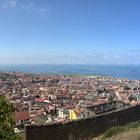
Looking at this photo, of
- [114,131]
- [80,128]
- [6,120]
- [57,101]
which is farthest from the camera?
[57,101]

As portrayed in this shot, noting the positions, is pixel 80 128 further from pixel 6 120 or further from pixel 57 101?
pixel 57 101

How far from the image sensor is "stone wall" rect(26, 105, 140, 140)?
13.6m

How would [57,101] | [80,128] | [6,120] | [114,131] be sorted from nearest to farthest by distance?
[6,120] < [114,131] < [80,128] < [57,101]

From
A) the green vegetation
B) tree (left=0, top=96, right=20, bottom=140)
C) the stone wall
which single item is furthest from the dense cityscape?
the green vegetation

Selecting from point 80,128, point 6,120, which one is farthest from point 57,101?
point 6,120

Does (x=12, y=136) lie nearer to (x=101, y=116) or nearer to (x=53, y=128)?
(x=53, y=128)

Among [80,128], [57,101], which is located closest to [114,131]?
[80,128]

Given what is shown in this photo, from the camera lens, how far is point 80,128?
1487 cm

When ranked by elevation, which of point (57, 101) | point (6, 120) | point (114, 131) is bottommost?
point (57, 101)

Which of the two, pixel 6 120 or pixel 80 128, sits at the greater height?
pixel 6 120

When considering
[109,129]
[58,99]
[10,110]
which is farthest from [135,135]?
[58,99]

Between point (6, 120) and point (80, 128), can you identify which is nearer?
point (6, 120)

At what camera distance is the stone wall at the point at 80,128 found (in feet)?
44.5

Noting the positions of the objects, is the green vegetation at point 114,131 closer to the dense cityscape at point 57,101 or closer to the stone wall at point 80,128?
the stone wall at point 80,128
